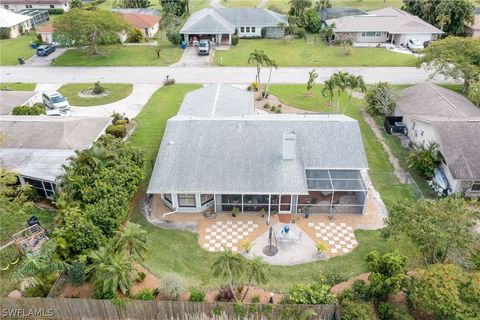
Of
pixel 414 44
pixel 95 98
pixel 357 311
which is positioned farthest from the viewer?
pixel 414 44

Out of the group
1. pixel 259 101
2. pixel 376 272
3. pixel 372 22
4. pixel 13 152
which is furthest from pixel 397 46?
pixel 13 152

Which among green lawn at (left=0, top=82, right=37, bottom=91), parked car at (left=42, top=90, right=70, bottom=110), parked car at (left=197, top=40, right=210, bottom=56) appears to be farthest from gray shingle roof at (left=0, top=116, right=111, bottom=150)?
parked car at (left=197, top=40, right=210, bottom=56)

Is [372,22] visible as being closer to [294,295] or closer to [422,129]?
[422,129]

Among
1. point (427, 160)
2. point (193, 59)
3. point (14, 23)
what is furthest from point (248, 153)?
point (14, 23)

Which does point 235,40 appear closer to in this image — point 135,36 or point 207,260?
point 135,36

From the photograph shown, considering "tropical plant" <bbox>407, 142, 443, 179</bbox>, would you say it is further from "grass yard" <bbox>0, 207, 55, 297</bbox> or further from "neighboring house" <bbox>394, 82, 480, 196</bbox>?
"grass yard" <bbox>0, 207, 55, 297</bbox>

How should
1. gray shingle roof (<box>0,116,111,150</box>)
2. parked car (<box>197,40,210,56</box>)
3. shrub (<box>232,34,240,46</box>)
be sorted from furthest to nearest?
1. shrub (<box>232,34,240,46</box>)
2. parked car (<box>197,40,210,56</box>)
3. gray shingle roof (<box>0,116,111,150</box>)
